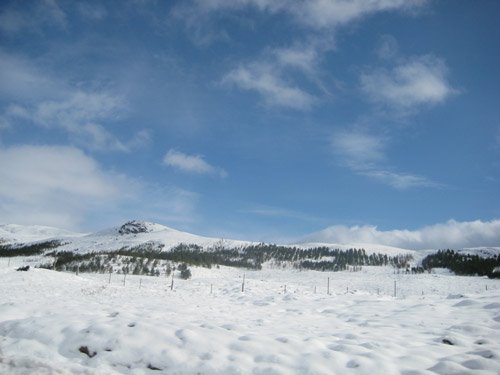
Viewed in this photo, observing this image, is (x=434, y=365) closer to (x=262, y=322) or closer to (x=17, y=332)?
(x=262, y=322)

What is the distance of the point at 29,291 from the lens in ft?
105

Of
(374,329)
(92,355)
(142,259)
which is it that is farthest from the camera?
(142,259)

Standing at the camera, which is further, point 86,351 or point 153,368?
point 86,351

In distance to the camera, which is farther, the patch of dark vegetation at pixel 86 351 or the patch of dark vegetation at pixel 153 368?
the patch of dark vegetation at pixel 86 351

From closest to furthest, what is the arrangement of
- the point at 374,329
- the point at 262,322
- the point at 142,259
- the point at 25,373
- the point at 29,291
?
the point at 25,373, the point at 374,329, the point at 262,322, the point at 29,291, the point at 142,259

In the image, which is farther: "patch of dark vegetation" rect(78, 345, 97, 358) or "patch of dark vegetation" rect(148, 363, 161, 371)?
"patch of dark vegetation" rect(78, 345, 97, 358)

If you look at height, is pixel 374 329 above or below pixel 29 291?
above

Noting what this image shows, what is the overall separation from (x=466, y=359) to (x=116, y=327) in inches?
394

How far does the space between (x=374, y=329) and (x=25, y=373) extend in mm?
13135

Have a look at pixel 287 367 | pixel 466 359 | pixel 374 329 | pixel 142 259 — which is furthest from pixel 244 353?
pixel 142 259

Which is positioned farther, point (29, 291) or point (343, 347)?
point (29, 291)

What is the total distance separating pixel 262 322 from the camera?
56.0 feet

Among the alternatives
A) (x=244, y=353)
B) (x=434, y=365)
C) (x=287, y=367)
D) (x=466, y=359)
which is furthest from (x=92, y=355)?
(x=466, y=359)

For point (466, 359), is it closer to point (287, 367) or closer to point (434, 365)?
point (434, 365)
